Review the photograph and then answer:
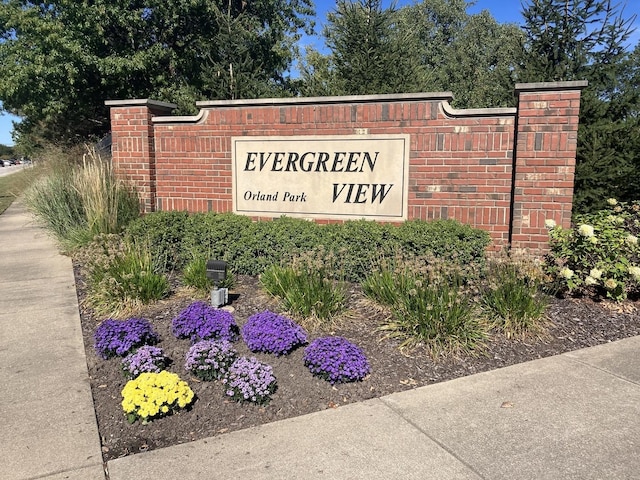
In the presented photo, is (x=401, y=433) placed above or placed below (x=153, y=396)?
below

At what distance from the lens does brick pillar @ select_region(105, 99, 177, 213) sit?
745cm

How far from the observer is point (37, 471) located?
104 inches

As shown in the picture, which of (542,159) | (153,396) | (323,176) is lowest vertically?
(153,396)

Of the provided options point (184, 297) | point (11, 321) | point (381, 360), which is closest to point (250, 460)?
point (381, 360)

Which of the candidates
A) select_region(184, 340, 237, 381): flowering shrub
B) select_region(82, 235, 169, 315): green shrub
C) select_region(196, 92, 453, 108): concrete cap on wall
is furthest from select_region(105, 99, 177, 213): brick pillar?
select_region(184, 340, 237, 381): flowering shrub

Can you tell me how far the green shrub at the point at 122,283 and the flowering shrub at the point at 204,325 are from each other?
817 mm

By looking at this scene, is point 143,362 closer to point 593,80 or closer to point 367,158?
point 367,158

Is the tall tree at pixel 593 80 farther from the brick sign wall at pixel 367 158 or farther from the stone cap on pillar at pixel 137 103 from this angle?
the stone cap on pillar at pixel 137 103

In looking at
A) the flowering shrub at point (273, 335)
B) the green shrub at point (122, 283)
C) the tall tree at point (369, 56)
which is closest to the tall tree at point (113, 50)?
the tall tree at point (369, 56)

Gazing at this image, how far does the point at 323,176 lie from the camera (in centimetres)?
679

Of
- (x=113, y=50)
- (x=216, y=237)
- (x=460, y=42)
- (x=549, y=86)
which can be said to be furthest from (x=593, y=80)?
(x=460, y=42)

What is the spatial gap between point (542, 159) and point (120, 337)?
4736mm

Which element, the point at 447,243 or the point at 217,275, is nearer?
the point at 217,275

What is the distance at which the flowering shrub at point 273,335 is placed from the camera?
4020 mm
